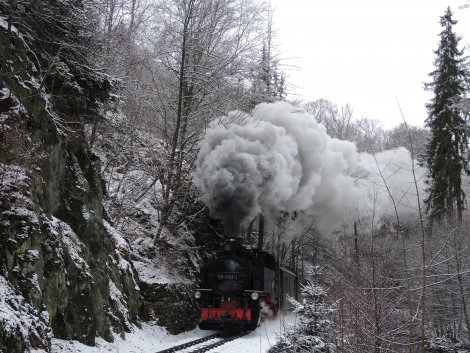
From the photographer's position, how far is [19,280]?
631 centimetres

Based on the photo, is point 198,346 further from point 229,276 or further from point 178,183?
point 178,183

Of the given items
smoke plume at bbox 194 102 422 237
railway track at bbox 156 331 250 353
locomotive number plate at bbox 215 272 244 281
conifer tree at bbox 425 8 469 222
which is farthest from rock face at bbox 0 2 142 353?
conifer tree at bbox 425 8 469 222

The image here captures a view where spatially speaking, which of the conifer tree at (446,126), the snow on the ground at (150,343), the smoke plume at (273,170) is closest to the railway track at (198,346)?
the snow on the ground at (150,343)

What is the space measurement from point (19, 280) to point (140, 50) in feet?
38.4

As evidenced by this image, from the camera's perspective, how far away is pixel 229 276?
504 inches

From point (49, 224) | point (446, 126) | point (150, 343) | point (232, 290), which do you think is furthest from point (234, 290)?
point (446, 126)

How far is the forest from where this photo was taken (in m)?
6.23

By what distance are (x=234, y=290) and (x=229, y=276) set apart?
43 centimetres

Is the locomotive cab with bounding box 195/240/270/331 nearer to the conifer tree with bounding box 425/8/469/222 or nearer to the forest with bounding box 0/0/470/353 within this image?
the forest with bounding box 0/0/470/353

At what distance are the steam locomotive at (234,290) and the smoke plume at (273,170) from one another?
1.25 metres

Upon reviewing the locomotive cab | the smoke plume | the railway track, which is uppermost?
the smoke plume

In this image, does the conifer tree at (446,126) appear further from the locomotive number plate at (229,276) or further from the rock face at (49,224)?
the rock face at (49,224)

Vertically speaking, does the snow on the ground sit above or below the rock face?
below

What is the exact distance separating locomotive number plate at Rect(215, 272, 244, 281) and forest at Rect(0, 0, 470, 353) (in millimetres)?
1531
